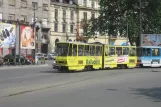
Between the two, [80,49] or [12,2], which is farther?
[12,2]

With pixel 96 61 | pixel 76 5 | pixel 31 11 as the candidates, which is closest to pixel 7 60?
pixel 96 61

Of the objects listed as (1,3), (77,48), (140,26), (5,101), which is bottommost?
(5,101)

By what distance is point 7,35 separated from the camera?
44.5m

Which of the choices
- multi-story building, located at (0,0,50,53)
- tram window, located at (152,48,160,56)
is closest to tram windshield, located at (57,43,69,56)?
tram window, located at (152,48,160,56)

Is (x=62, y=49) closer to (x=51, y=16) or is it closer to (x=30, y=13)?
(x=30, y=13)

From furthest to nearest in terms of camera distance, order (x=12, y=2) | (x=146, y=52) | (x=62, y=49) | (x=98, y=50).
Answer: (x=12, y=2) < (x=146, y=52) < (x=98, y=50) < (x=62, y=49)

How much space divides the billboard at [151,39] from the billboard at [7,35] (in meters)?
21.1

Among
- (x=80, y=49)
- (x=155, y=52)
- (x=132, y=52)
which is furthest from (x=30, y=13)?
(x=80, y=49)

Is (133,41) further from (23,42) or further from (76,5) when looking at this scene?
(76,5)

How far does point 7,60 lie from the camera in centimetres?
5047

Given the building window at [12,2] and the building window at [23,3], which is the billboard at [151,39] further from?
the building window at [23,3]

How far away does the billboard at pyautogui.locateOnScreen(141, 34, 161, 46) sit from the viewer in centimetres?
5728

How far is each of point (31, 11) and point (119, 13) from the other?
24.5 metres

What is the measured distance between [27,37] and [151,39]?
63.3ft
